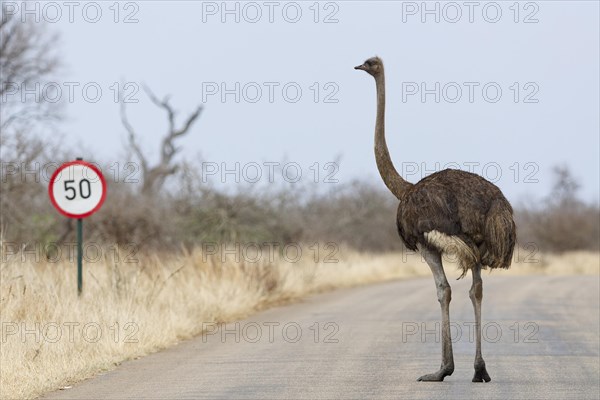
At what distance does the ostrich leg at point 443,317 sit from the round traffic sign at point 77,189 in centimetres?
710

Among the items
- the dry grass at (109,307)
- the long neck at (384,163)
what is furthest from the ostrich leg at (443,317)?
the dry grass at (109,307)

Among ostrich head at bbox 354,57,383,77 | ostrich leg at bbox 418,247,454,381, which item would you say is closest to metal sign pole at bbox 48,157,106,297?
ostrich head at bbox 354,57,383,77

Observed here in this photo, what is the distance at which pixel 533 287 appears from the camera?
2867 centimetres

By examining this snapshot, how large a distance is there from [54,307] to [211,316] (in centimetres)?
380

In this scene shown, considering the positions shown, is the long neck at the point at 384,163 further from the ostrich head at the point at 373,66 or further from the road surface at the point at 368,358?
the road surface at the point at 368,358

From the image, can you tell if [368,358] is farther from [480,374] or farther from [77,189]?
[77,189]

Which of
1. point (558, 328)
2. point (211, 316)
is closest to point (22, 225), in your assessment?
point (211, 316)

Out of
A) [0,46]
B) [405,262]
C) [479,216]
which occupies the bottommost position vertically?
[405,262]

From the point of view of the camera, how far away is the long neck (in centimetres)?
1206

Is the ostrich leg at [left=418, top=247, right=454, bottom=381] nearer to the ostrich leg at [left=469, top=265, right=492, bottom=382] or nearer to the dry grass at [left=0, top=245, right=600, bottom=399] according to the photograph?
the ostrich leg at [left=469, top=265, right=492, bottom=382]

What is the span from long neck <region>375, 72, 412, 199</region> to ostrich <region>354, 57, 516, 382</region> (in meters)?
0.33

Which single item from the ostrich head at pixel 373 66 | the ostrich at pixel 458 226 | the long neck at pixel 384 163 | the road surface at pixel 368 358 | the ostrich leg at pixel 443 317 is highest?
the ostrich head at pixel 373 66

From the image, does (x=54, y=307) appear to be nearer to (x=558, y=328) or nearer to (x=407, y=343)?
(x=407, y=343)

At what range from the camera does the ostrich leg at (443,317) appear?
11.5 metres
